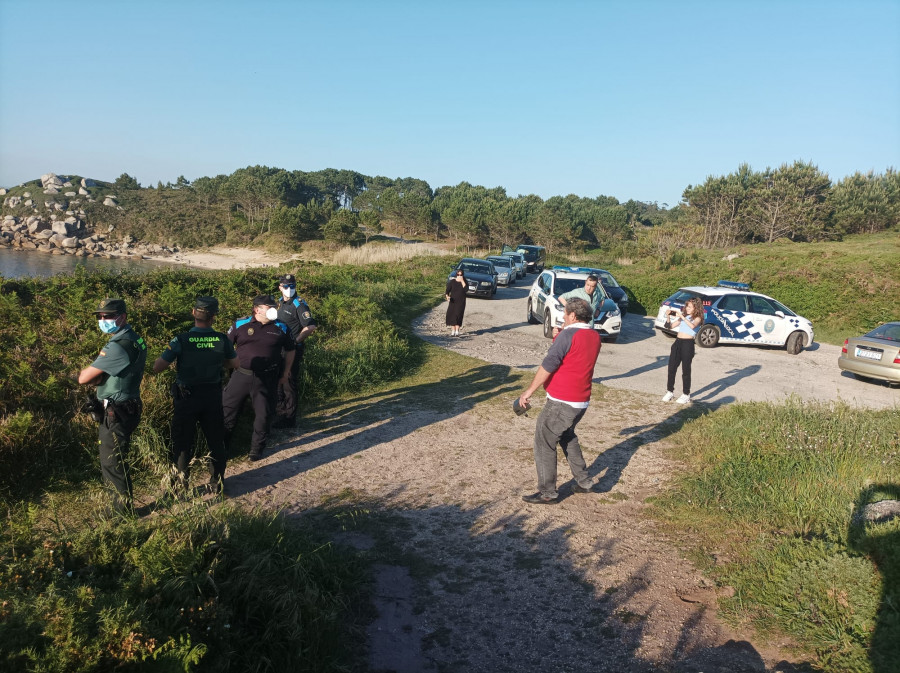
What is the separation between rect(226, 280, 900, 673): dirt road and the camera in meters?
3.43

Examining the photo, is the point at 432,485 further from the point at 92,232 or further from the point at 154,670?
the point at 92,232

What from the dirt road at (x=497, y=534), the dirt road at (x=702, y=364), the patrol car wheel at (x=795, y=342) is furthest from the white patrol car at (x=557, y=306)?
the dirt road at (x=497, y=534)

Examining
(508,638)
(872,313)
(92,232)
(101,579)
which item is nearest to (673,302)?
(872,313)

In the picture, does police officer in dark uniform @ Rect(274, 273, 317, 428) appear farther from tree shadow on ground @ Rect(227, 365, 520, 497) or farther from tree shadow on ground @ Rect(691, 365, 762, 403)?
tree shadow on ground @ Rect(691, 365, 762, 403)

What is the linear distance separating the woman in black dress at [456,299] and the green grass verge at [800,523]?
7.23 meters

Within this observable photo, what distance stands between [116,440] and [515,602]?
10.6 feet

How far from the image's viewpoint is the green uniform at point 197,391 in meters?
4.95

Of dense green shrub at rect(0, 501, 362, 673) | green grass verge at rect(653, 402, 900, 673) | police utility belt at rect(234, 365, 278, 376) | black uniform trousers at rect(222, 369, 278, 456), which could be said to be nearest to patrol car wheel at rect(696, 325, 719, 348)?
green grass verge at rect(653, 402, 900, 673)

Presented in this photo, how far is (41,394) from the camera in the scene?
601cm

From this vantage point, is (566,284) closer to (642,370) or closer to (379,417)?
(642,370)

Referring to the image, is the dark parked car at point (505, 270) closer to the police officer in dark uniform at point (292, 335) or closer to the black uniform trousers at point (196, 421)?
the police officer in dark uniform at point (292, 335)

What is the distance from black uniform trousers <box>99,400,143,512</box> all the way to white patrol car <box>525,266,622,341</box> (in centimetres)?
1019

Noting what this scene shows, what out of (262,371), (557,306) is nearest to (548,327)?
(557,306)

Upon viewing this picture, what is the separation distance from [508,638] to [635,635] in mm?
784
